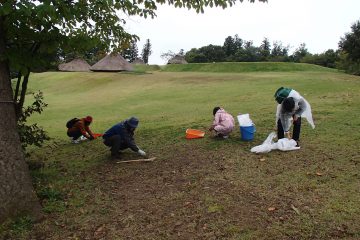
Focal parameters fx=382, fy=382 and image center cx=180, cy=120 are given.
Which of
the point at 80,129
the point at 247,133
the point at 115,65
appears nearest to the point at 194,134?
the point at 247,133

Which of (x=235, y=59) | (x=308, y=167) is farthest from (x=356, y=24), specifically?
(x=235, y=59)

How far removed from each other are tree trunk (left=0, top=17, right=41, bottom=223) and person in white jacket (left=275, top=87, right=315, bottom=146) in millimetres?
5256

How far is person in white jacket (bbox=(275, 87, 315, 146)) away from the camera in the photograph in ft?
26.8

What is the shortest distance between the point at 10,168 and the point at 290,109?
5555mm

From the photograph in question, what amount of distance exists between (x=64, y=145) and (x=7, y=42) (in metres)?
4.95

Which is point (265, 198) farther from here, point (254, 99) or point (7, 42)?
point (254, 99)

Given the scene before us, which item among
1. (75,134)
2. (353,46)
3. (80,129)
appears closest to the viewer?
(80,129)

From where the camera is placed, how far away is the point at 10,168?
581 cm

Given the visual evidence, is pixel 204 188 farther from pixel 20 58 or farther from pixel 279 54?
pixel 279 54

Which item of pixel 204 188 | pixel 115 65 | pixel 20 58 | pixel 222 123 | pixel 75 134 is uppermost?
pixel 20 58

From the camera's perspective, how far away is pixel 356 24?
33781 mm

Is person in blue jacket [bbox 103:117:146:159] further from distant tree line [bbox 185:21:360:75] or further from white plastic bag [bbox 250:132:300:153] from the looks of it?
distant tree line [bbox 185:21:360:75]

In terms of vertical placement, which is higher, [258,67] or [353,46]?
[353,46]

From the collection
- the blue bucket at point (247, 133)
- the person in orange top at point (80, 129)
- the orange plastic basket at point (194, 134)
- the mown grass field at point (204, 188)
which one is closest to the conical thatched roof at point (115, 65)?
the mown grass field at point (204, 188)
